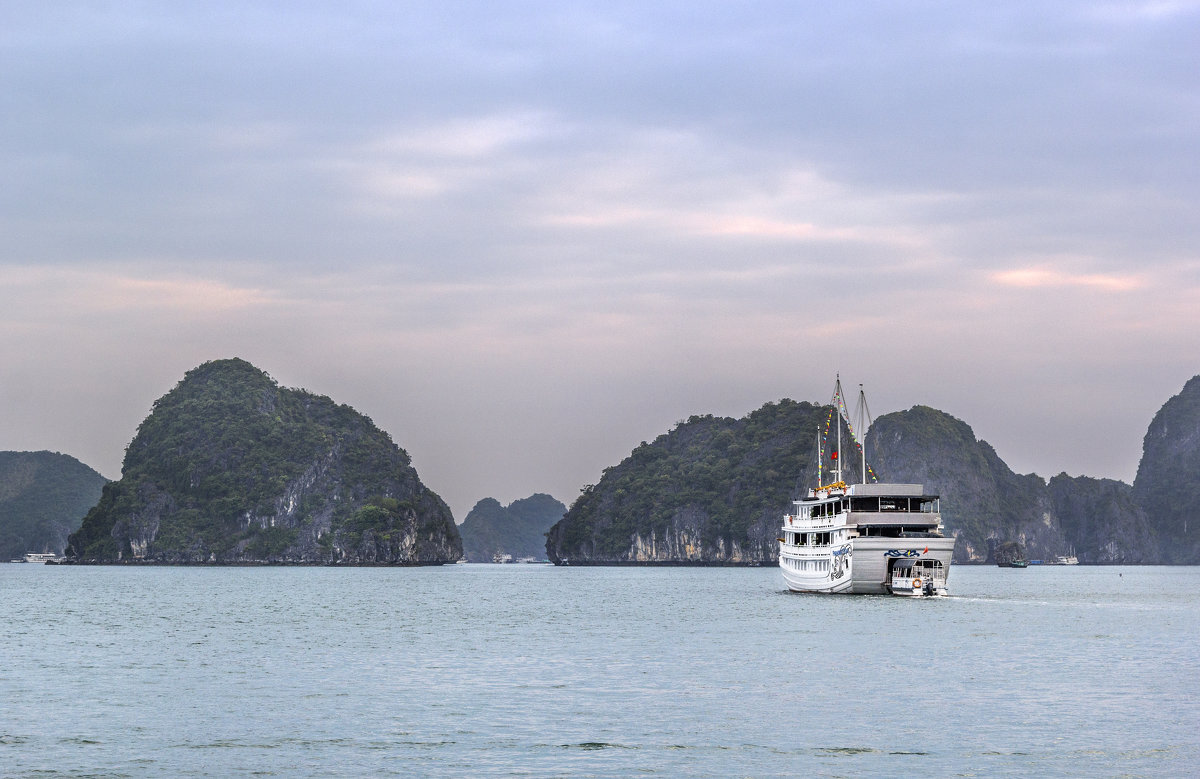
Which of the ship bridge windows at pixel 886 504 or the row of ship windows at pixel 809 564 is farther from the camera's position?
the row of ship windows at pixel 809 564

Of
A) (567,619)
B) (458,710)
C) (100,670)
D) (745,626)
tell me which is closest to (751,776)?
(458,710)

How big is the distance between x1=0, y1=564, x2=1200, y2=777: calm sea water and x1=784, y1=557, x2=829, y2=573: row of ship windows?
24077 mm

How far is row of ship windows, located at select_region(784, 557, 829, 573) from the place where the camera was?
122 m

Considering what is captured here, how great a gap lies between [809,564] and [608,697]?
265 feet

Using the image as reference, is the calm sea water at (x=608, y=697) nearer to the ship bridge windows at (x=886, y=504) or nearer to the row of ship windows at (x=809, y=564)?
the ship bridge windows at (x=886, y=504)

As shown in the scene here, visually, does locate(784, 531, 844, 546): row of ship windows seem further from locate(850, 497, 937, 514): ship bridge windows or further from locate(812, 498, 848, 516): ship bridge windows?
locate(850, 497, 937, 514): ship bridge windows

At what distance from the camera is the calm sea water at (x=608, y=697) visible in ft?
117

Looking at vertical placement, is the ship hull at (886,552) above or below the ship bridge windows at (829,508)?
below

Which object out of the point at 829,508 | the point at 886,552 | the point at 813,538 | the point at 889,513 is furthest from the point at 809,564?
the point at 889,513

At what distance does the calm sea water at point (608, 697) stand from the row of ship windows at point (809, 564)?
24.1 meters

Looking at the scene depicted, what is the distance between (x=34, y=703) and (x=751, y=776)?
28.0 meters

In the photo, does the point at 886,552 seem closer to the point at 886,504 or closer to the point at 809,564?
the point at 886,504

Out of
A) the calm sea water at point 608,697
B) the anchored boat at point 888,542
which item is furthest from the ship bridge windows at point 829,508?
the calm sea water at point 608,697

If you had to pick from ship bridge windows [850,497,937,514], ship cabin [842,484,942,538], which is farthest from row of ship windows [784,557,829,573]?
ship bridge windows [850,497,937,514]
